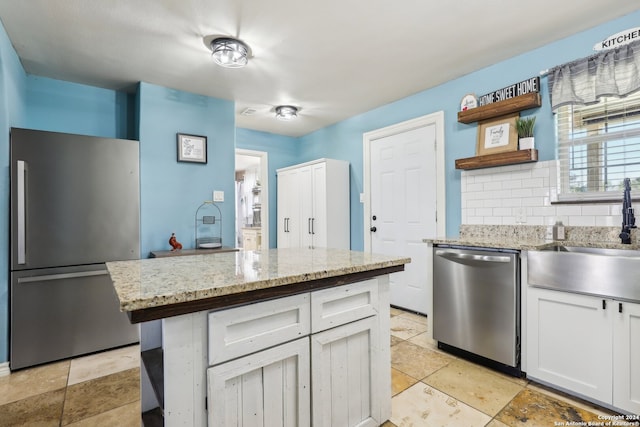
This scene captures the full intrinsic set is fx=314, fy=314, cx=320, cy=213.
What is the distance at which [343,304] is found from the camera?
1375 millimetres

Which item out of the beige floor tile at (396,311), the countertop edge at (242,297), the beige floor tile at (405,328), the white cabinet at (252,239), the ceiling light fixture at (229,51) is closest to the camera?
the countertop edge at (242,297)

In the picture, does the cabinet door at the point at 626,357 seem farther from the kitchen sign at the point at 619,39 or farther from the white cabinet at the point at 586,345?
the kitchen sign at the point at 619,39

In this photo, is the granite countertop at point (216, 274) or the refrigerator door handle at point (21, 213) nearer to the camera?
the granite countertop at point (216, 274)

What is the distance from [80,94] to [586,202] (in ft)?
14.6

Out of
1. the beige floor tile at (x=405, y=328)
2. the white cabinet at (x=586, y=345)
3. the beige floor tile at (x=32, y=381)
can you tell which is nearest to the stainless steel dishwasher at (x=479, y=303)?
the white cabinet at (x=586, y=345)

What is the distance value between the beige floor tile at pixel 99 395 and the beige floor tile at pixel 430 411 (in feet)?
5.23

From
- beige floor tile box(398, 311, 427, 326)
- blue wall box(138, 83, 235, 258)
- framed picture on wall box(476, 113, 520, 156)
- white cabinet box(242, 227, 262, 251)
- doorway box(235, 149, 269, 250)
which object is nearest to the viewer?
framed picture on wall box(476, 113, 520, 156)

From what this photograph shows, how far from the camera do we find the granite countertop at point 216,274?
919mm

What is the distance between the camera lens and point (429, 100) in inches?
129

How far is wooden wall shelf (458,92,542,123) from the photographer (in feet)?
7.93

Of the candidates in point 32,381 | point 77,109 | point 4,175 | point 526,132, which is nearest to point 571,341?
point 526,132

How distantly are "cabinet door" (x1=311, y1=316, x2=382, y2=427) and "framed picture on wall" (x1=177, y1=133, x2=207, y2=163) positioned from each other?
2613 mm

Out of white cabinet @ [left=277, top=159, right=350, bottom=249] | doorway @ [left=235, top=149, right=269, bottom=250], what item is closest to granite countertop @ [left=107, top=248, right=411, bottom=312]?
white cabinet @ [left=277, top=159, right=350, bottom=249]

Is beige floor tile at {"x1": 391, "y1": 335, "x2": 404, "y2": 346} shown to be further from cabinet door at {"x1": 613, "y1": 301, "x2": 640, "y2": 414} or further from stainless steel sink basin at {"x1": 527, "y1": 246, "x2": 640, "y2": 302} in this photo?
cabinet door at {"x1": 613, "y1": 301, "x2": 640, "y2": 414}
